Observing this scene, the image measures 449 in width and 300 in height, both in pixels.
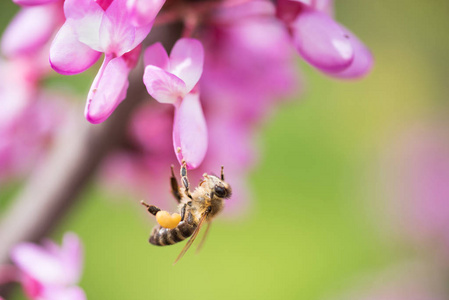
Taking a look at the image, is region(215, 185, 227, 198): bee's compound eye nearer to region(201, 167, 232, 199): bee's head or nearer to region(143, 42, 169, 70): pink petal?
region(201, 167, 232, 199): bee's head

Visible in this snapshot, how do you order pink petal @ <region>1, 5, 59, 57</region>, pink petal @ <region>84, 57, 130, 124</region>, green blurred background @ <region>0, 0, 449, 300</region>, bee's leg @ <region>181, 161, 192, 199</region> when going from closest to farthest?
pink petal @ <region>84, 57, 130, 124</region>
bee's leg @ <region>181, 161, 192, 199</region>
pink petal @ <region>1, 5, 59, 57</region>
green blurred background @ <region>0, 0, 449, 300</region>

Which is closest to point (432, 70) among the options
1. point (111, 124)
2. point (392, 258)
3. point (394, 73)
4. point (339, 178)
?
point (394, 73)

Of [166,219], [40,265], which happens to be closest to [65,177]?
[40,265]

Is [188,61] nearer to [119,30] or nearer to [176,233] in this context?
[119,30]

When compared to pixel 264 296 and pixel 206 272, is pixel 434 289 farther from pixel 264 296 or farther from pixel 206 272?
pixel 206 272

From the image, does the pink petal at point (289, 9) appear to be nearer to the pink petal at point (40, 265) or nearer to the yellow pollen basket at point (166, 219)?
the yellow pollen basket at point (166, 219)

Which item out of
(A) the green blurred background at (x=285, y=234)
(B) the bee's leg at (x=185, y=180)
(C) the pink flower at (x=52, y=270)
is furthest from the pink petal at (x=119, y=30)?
(A) the green blurred background at (x=285, y=234)

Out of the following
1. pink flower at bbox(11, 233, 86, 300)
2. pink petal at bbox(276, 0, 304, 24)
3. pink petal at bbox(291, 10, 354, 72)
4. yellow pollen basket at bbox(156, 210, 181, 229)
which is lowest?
pink flower at bbox(11, 233, 86, 300)

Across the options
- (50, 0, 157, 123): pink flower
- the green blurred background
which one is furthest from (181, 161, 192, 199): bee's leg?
the green blurred background
